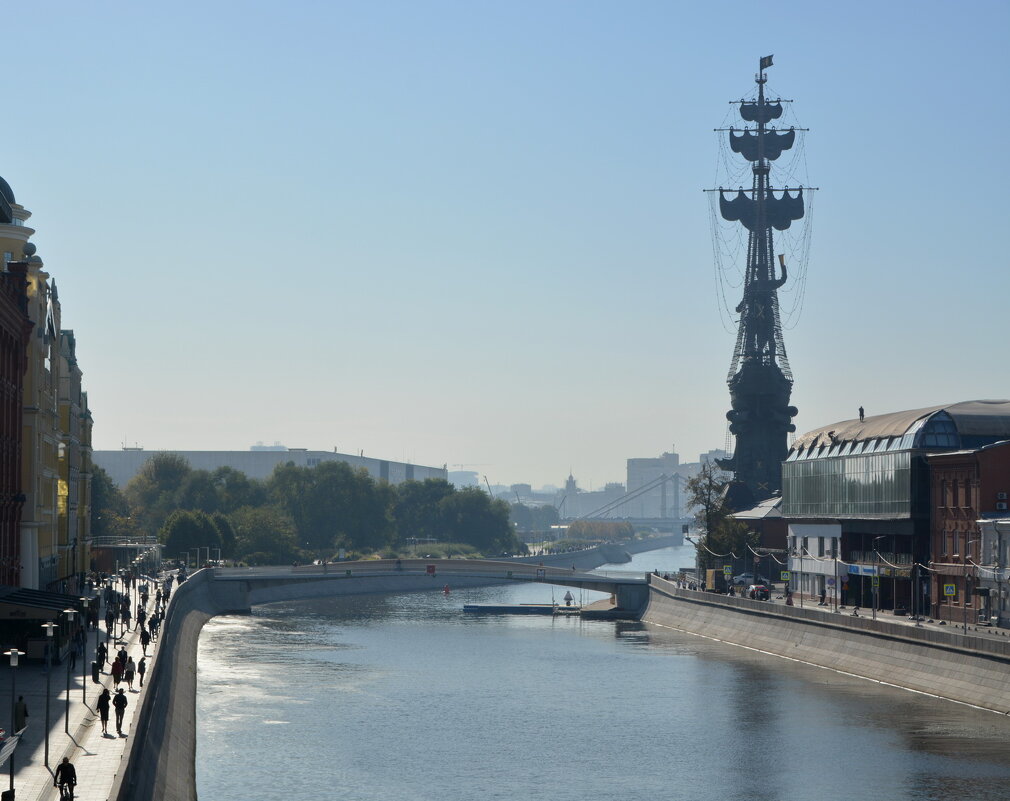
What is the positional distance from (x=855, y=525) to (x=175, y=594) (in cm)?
5263

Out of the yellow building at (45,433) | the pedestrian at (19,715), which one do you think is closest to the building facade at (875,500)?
the yellow building at (45,433)

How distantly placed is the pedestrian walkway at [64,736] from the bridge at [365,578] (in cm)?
8477

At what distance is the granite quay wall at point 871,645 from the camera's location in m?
78.6

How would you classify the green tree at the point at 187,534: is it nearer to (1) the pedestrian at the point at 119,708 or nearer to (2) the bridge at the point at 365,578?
(2) the bridge at the point at 365,578

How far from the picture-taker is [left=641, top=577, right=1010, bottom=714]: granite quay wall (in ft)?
258

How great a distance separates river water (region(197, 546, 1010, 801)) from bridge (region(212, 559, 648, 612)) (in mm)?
38367

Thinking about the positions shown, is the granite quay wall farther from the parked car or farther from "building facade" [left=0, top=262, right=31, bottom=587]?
"building facade" [left=0, top=262, right=31, bottom=587]

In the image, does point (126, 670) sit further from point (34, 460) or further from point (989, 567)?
point (989, 567)

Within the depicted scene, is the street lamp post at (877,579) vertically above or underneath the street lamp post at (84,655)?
above

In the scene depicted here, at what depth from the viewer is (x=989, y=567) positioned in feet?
308

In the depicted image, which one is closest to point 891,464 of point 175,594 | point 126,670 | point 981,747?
point 981,747

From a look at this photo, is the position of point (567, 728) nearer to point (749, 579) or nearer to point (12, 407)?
point (12, 407)

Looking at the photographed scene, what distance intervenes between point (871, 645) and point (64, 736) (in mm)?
57324

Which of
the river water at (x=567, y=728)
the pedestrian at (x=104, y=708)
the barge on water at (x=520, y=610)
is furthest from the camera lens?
the barge on water at (x=520, y=610)
